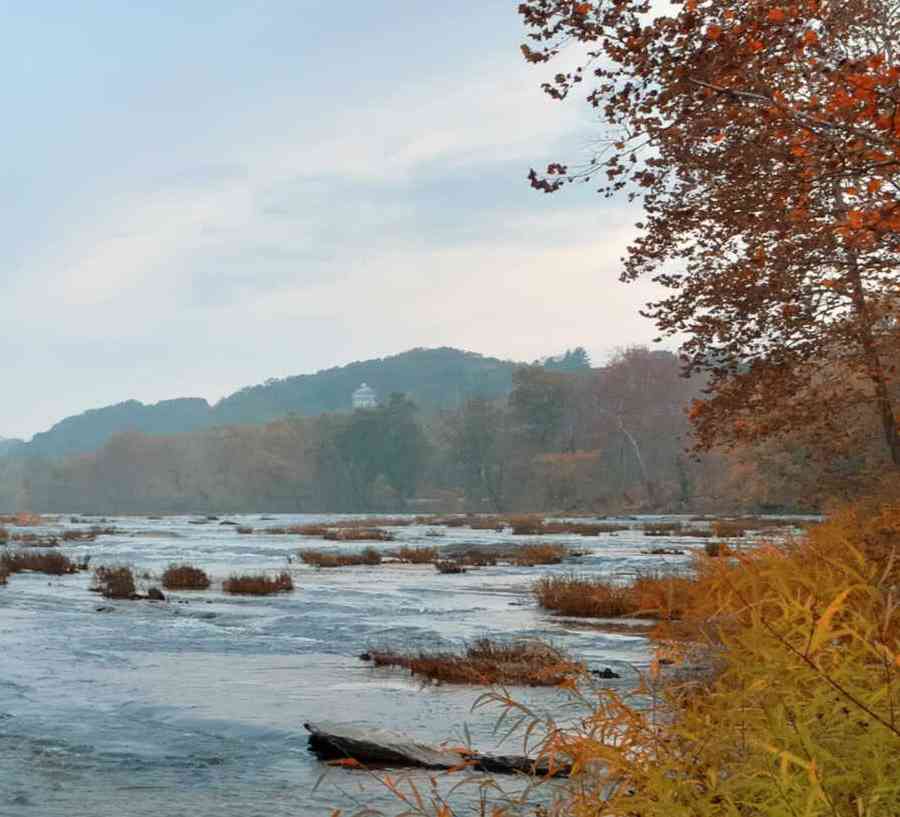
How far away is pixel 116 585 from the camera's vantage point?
909 inches

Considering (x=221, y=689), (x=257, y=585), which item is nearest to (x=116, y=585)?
(x=257, y=585)

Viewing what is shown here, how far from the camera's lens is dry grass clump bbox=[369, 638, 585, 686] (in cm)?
1248

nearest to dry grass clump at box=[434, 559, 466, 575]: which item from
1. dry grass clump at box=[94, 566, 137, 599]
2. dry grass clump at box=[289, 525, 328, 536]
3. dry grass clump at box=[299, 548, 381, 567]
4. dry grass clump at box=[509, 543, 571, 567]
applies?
dry grass clump at box=[509, 543, 571, 567]

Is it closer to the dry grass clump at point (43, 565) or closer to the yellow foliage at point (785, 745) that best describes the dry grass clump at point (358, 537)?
the dry grass clump at point (43, 565)

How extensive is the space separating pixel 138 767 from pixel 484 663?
525 centimetres

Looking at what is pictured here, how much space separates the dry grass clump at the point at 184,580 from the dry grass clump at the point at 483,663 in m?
11.8

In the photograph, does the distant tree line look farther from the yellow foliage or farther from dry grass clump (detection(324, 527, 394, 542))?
the yellow foliage

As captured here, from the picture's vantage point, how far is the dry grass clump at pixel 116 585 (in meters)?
22.7

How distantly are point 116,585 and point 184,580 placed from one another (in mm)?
2804

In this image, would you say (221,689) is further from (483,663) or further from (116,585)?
(116,585)

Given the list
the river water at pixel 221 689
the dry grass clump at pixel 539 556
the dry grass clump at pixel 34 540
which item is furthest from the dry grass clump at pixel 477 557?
the dry grass clump at pixel 34 540

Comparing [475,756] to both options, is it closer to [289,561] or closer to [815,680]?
[815,680]

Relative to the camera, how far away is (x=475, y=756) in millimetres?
8578

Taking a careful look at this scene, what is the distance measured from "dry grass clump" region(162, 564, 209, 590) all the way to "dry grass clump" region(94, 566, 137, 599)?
1028mm
